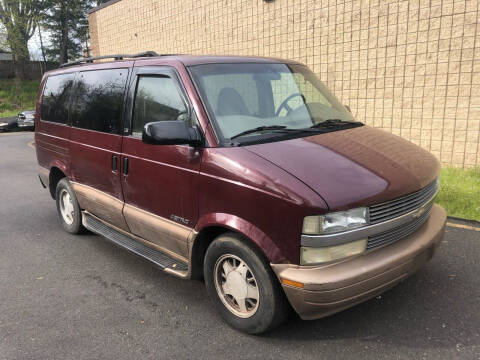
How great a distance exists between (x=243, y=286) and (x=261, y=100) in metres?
1.60

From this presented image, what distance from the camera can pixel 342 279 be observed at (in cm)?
266

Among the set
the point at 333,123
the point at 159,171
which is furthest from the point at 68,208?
the point at 333,123

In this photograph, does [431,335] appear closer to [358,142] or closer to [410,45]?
[358,142]

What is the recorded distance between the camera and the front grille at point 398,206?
2.83 metres

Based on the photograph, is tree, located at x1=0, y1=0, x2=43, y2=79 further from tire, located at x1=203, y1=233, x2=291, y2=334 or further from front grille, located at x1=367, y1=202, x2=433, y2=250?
front grille, located at x1=367, y1=202, x2=433, y2=250

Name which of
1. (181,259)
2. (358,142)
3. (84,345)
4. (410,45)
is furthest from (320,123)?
(410,45)

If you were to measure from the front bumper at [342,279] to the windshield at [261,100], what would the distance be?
1148 millimetres

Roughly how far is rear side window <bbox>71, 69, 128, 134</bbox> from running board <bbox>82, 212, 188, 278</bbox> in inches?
42.8

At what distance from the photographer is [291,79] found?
4.19 metres

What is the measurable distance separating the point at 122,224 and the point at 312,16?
6.72 m

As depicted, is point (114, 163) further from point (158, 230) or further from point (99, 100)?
point (158, 230)

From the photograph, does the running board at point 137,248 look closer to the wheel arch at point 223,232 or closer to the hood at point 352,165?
the wheel arch at point 223,232

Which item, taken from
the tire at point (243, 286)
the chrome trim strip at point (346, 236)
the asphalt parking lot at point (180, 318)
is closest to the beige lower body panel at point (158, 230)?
the tire at point (243, 286)

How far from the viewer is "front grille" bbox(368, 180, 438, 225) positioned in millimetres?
2830
